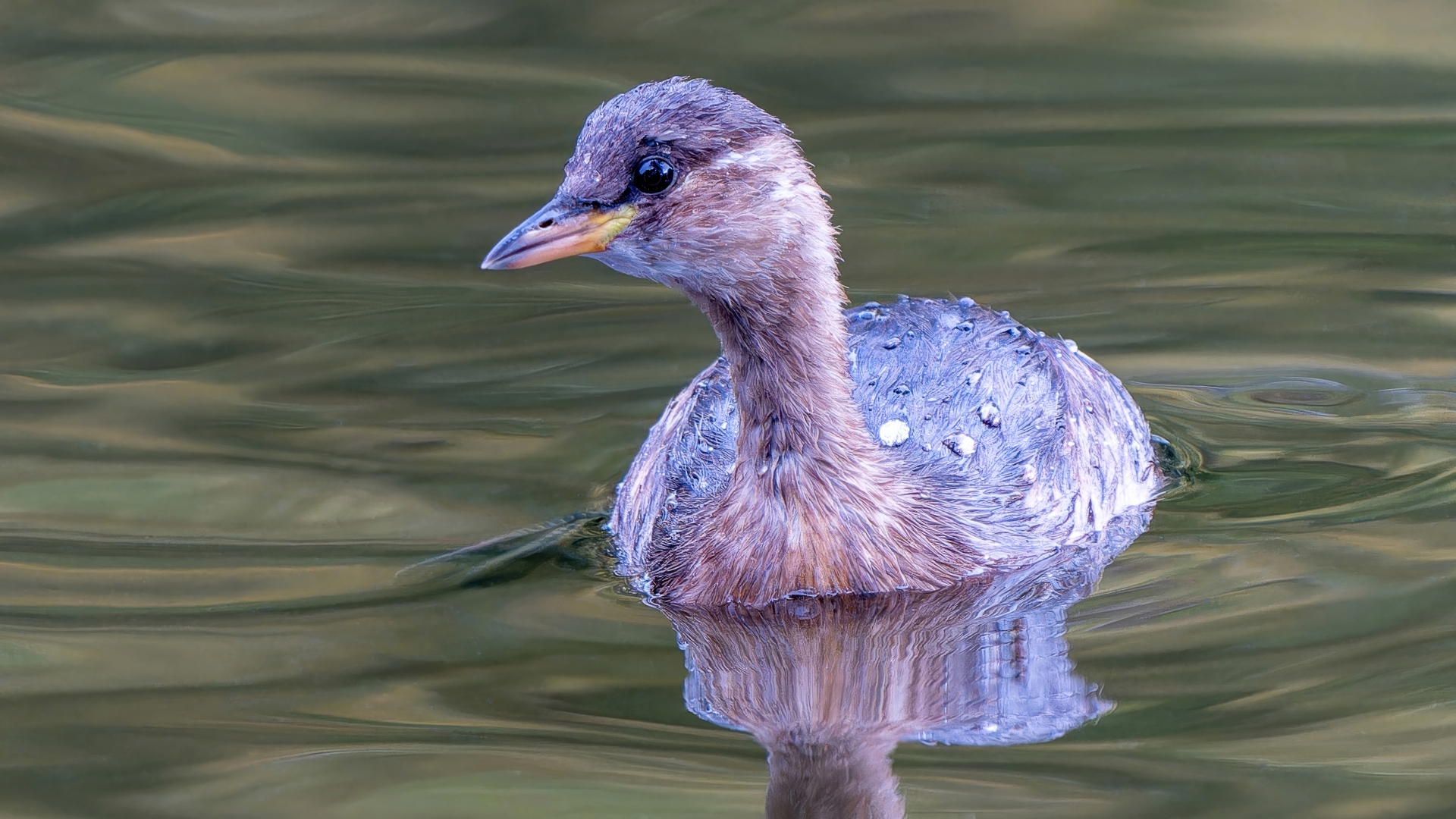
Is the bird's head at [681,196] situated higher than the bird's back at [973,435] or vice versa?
the bird's head at [681,196]

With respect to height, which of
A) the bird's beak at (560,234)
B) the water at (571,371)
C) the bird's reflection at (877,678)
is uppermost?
the bird's beak at (560,234)

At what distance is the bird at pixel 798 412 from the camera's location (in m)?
6.95

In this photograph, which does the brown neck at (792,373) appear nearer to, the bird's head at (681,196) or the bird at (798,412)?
the bird at (798,412)

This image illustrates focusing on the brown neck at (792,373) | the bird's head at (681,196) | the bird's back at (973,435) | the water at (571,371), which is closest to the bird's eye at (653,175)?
the bird's head at (681,196)

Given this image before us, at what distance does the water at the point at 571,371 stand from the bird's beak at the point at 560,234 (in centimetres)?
121

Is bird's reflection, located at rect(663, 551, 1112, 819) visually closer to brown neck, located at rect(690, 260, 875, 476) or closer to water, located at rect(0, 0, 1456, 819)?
water, located at rect(0, 0, 1456, 819)

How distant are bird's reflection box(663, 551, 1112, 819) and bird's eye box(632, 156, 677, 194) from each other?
4.65 feet

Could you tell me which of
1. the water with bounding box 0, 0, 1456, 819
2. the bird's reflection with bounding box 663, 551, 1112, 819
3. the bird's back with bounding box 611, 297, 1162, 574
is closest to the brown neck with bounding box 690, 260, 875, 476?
the bird's back with bounding box 611, 297, 1162, 574

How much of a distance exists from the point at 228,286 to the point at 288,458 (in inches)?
80.5

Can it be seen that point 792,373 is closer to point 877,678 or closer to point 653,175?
point 653,175

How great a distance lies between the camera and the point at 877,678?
262 inches

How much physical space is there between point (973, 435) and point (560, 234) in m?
1.84

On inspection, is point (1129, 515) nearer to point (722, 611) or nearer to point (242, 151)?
point (722, 611)

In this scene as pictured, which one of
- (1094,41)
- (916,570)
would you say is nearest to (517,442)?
(916,570)
